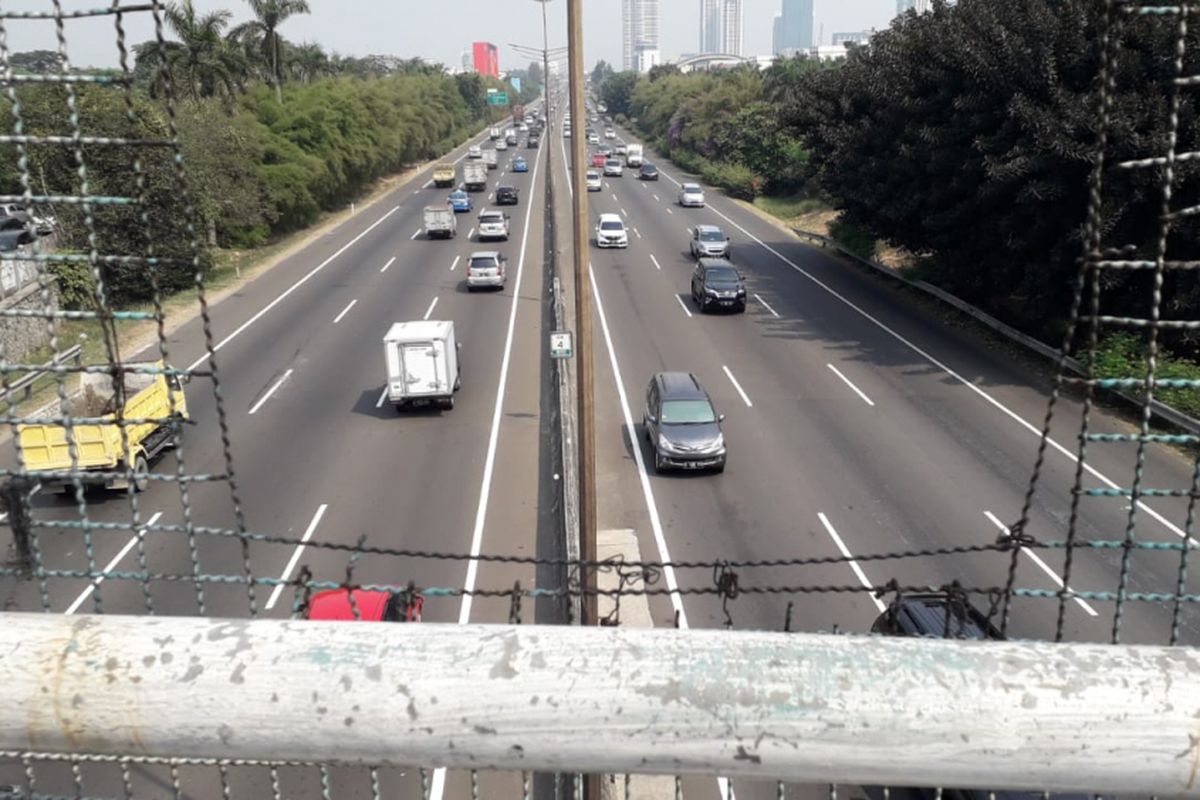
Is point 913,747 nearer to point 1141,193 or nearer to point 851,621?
point 851,621

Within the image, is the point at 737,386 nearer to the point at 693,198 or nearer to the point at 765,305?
the point at 765,305

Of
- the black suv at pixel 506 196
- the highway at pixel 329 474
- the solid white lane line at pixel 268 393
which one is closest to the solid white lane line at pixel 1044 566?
the highway at pixel 329 474

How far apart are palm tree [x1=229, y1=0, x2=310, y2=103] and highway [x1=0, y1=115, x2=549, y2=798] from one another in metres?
25.7

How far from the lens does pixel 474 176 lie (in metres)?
61.7

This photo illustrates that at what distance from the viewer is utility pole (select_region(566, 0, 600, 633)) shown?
11.0 metres

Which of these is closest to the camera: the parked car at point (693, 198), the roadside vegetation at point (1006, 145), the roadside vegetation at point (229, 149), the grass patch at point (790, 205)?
the roadside vegetation at point (1006, 145)

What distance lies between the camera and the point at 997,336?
2544cm

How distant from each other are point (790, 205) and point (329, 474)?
42253 mm

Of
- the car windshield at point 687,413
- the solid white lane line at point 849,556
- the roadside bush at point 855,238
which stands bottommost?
the solid white lane line at point 849,556

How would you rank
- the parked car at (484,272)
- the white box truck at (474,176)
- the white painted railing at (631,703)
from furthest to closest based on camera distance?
the white box truck at (474,176) → the parked car at (484,272) → the white painted railing at (631,703)

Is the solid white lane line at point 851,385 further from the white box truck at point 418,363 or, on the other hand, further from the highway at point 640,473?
the white box truck at point 418,363

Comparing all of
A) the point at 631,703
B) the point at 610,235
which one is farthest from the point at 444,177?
the point at 631,703

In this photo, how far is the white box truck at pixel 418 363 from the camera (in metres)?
19.8

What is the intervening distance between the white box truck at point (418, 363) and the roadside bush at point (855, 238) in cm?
2024
